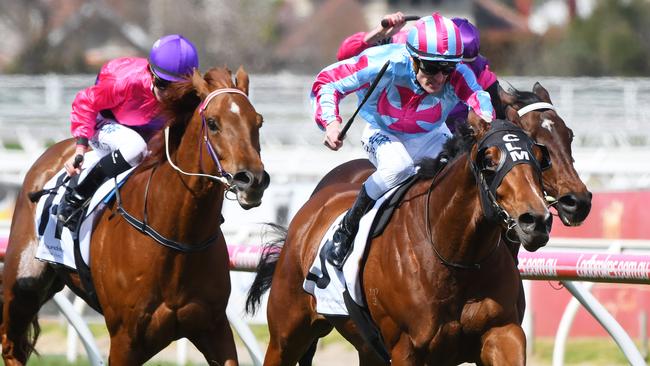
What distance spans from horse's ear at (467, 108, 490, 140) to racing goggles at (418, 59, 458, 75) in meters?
0.42

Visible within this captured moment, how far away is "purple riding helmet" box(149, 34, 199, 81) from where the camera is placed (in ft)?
18.6

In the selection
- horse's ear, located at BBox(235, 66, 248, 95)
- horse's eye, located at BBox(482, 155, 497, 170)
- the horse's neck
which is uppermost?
horse's eye, located at BBox(482, 155, 497, 170)

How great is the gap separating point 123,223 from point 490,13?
62457 mm

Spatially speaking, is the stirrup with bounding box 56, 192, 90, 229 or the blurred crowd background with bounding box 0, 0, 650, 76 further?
the blurred crowd background with bounding box 0, 0, 650, 76

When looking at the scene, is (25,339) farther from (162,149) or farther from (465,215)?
(465,215)

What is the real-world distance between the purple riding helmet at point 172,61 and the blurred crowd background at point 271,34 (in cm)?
3997

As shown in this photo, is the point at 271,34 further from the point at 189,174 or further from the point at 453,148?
the point at 453,148

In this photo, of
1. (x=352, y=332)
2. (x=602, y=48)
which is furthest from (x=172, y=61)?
(x=602, y=48)

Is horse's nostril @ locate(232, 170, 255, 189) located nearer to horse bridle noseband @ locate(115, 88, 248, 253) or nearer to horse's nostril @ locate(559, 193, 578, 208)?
horse bridle noseband @ locate(115, 88, 248, 253)

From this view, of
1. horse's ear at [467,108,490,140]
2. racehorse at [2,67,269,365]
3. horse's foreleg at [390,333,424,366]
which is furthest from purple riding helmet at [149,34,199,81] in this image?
horse's foreleg at [390,333,424,366]

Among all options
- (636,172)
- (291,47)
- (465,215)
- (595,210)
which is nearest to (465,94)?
(465,215)

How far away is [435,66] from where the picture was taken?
5102 millimetres

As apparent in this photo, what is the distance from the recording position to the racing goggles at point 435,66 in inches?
200

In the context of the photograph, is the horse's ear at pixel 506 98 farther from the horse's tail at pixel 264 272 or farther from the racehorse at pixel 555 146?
the horse's tail at pixel 264 272
